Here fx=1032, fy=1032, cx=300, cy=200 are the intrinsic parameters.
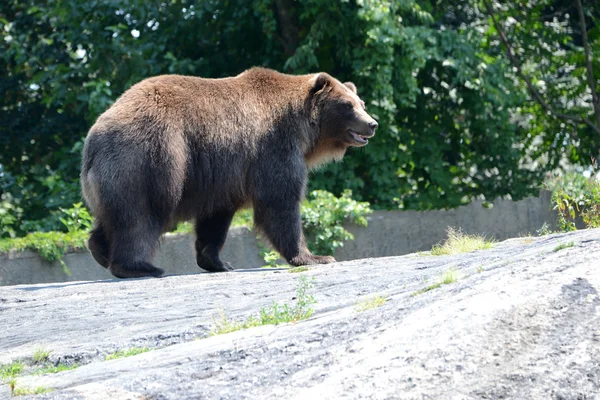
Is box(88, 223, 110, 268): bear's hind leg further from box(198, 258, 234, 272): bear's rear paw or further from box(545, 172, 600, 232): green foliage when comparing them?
box(545, 172, 600, 232): green foliage

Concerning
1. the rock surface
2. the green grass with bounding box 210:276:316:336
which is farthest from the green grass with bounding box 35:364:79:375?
the green grass with bounding box 210:276:316:336

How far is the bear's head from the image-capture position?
1086 cm

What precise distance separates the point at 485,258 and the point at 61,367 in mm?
3208

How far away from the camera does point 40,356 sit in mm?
6223

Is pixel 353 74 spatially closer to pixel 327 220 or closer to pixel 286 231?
pixel 327 220

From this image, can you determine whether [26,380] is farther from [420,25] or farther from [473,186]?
[473,186]

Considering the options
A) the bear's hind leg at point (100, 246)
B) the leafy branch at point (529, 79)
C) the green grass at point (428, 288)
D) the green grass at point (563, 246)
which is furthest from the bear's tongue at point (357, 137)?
the leafy branch at point (529, 79)

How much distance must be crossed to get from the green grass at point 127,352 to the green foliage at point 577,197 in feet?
16.6

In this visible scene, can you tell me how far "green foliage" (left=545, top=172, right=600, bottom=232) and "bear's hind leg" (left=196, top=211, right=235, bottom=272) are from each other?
3.33 metres

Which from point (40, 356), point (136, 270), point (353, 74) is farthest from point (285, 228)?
point (353, 74)

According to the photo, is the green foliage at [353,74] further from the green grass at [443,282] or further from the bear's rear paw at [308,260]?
the green grass at [443,282]

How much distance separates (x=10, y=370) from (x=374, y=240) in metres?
8.83

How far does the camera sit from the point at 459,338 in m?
5.05

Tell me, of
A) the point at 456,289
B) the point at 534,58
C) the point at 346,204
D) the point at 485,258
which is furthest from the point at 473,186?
the point at 456,289
